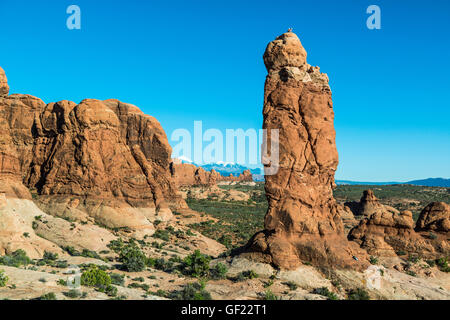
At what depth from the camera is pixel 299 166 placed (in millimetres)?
24562

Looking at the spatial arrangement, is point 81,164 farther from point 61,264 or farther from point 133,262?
point 133,262

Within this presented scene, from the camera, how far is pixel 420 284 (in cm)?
2359

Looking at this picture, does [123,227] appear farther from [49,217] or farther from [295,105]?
[295,105]

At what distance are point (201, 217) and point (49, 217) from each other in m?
26.1

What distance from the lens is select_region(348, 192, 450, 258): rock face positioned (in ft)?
105

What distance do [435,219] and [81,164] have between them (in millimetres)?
36948

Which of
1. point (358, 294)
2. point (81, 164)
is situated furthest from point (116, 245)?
point (358, 294)

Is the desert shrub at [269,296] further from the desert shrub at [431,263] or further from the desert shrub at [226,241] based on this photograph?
the desert shrub at [226,241]

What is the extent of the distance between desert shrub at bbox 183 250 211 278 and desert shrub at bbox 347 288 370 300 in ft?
29.8

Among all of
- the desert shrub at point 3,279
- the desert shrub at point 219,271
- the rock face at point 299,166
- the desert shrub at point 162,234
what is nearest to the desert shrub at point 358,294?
the rock face at point 299,166

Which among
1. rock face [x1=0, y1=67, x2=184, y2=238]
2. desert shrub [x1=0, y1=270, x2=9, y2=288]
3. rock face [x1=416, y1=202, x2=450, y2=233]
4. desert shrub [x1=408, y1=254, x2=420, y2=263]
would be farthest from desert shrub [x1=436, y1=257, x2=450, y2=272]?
desert shrub [x1=0, y1=270, x2=9, y2=288]
